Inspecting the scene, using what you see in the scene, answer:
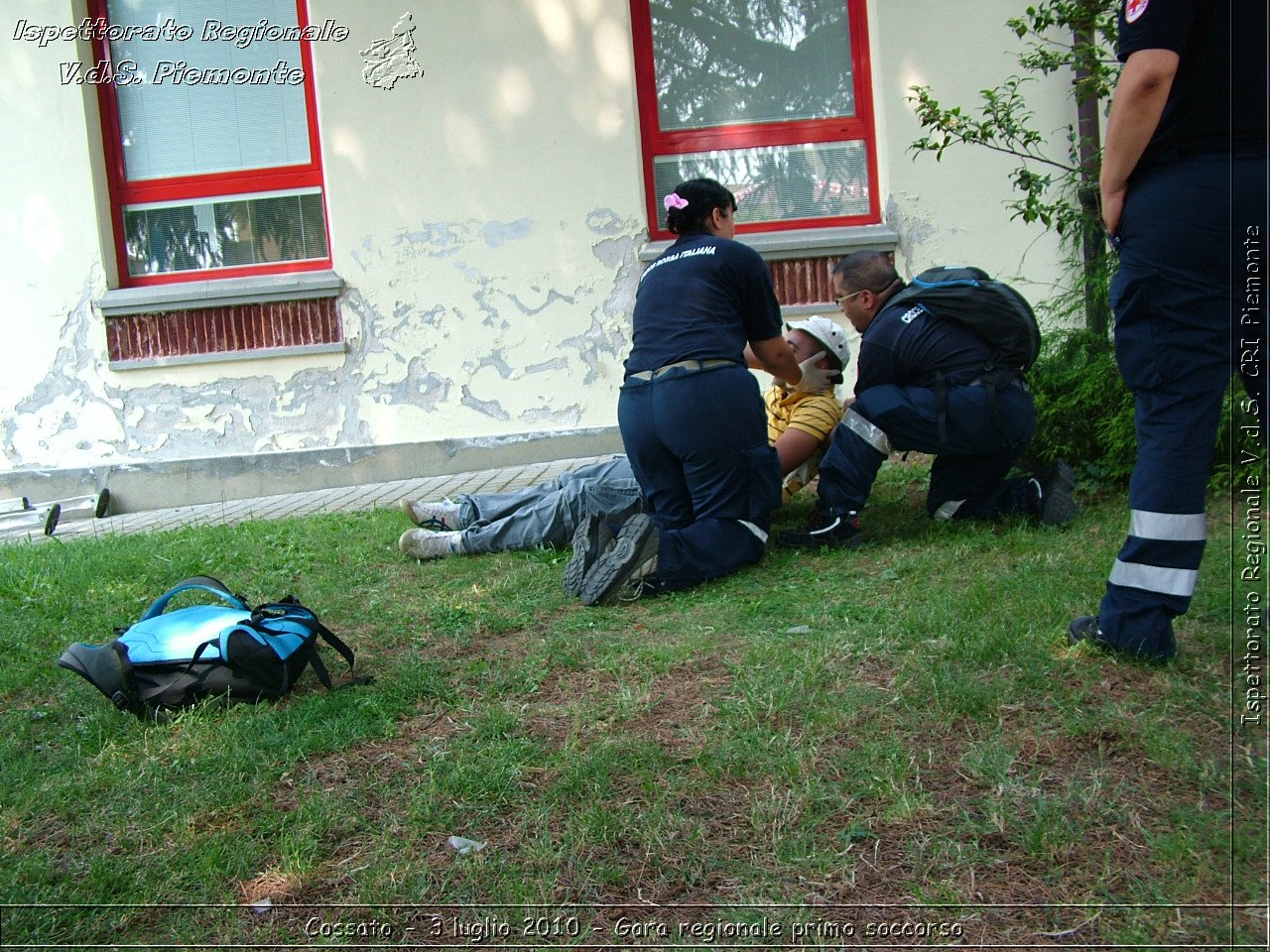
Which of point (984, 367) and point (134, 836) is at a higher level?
point (984, 367)

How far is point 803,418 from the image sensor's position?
195 inches

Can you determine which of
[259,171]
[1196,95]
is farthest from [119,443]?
[1196,95]

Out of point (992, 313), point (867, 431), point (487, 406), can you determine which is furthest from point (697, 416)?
point (487, 406)

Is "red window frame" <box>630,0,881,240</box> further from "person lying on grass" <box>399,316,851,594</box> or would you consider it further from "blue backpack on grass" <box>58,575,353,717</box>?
"blue backpack on grass" <box>58,575,353,717</box>

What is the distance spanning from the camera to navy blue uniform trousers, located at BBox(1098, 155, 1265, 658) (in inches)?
98.5

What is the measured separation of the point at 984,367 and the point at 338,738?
9.95 feet

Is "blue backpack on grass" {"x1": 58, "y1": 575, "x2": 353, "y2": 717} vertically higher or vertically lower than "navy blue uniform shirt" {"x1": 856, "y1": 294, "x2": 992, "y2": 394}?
lower

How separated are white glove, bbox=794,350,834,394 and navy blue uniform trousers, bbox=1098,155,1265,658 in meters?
2.30

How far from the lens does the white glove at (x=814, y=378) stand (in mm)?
4992

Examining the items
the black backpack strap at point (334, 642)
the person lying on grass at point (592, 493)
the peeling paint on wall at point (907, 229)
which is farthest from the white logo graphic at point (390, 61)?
the black backpack strap at point (334, 642)

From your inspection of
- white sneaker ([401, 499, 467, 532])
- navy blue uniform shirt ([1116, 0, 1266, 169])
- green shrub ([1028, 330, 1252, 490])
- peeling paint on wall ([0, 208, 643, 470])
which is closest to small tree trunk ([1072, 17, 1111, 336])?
green shrub ([1028, 330, 1252, 490])

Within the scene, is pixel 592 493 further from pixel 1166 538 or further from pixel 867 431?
pixel 1166 538

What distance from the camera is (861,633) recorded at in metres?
3.22

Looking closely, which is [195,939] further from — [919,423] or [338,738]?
[919,423]
